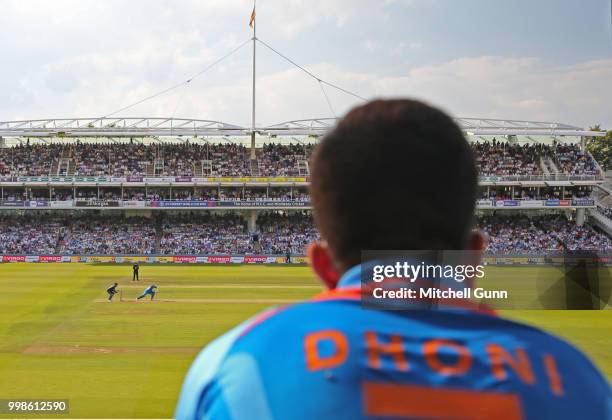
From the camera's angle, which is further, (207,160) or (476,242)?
(207,160)

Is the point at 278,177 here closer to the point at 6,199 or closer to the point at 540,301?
the point at 6,199

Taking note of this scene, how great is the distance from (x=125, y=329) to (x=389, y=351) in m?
17.9

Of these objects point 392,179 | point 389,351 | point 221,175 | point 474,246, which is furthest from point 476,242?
point 221,175

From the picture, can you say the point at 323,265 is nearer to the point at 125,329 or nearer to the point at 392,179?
the point at 392,179

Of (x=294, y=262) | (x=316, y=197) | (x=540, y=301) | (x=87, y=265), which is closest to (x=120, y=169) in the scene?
(x=87, y=265)

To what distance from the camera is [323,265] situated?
1223 millimetres

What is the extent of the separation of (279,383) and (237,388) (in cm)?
8

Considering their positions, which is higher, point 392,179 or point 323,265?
point 392,179

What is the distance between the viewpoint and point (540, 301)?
21.8 m

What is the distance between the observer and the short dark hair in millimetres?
1109

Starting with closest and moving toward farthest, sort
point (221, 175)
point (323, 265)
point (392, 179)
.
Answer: point (392, 179), point (323, 265), point (221, 175)

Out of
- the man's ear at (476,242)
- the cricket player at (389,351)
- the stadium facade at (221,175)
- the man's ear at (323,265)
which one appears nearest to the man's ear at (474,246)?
the man's ear at (476,242)

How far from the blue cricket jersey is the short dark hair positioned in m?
0.18

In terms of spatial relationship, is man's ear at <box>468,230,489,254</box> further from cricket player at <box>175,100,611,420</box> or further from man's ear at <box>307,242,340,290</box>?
man's ear at <box>307,242,340,290</box>
